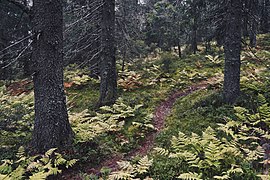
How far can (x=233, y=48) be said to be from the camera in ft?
26.1

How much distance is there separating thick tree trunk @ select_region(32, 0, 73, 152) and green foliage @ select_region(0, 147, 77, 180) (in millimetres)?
353

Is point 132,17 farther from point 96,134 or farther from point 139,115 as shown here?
point 96,134

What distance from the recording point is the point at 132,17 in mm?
12055

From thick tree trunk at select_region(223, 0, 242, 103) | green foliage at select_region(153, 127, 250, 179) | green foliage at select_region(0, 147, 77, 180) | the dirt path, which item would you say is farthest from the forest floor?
thick tree trunk at select_region(223, 0, 242, 103)

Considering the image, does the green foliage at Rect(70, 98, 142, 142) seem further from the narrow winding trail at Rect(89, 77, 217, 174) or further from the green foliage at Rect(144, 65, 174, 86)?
the green foliage at Rect(144, 65, 174, 86)

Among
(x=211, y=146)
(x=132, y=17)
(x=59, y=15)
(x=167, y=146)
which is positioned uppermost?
(x=132, y=17)

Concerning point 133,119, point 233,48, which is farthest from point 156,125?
point 233,48

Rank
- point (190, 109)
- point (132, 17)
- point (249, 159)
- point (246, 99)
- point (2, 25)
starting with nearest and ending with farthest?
point (249, 159)
point (246, 99)
point (190, 109)
point (132, 17)
point (2, 25)

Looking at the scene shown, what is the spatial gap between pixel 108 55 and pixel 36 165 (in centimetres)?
552

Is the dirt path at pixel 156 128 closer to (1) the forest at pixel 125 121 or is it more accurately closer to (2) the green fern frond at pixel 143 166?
(1) the forest at pixel 125 121

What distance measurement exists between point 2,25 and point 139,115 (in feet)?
53.8

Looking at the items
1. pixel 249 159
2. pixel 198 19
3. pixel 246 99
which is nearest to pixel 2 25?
pixel 198 19

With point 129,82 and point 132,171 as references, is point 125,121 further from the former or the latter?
point 129,82

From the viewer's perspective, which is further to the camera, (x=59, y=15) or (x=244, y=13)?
(x=244, y=13)
